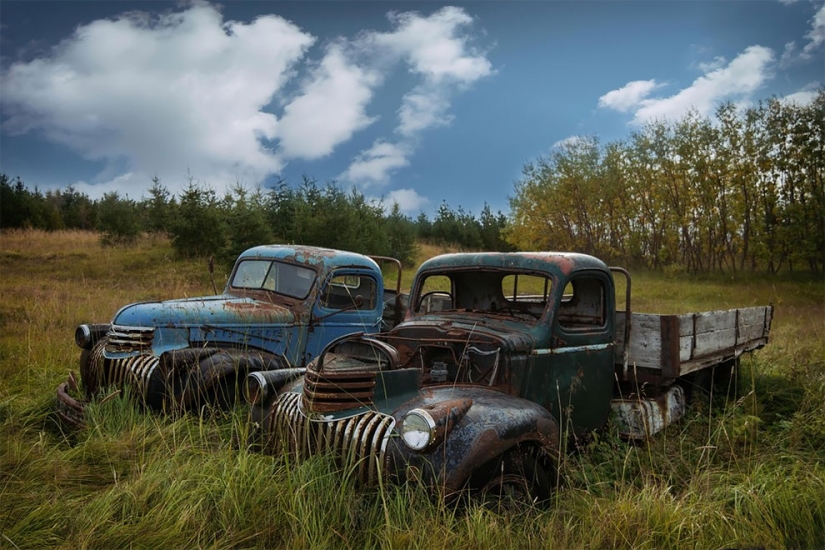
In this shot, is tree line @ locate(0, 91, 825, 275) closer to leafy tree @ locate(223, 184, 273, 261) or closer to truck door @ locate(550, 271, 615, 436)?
leafy tree @ locate(223, 184, 273, 261)

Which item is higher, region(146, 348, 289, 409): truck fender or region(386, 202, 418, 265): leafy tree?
region(386, 202, 418, 265): leafy tree

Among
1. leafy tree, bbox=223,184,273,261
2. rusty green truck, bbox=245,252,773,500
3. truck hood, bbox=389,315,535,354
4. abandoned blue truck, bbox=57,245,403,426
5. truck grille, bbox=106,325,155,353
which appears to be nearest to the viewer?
rusty green truck, bbox=245,252,773,500

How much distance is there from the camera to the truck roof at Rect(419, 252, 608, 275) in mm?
4309

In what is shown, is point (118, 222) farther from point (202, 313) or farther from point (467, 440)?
point (467, 440)

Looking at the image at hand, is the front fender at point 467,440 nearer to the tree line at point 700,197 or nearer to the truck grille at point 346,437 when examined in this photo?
the truck grille at point 346,437

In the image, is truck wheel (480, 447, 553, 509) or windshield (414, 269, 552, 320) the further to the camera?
windshield (414, 269, 552, 320)

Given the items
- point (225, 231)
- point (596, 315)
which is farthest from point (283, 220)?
point (596, 315)

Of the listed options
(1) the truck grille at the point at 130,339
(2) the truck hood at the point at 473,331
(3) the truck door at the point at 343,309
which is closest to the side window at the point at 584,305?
(2) the truck hood at the point at 473,331

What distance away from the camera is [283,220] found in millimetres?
19672

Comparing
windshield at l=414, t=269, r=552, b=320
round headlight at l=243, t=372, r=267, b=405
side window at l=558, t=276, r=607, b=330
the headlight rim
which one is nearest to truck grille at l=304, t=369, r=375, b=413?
the headlight rim

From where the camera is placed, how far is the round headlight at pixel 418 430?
2.96 metres

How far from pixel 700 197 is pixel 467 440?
21046mm

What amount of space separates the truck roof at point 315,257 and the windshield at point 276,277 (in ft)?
0.25

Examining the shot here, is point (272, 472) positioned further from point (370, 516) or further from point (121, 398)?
point (121, 398)
